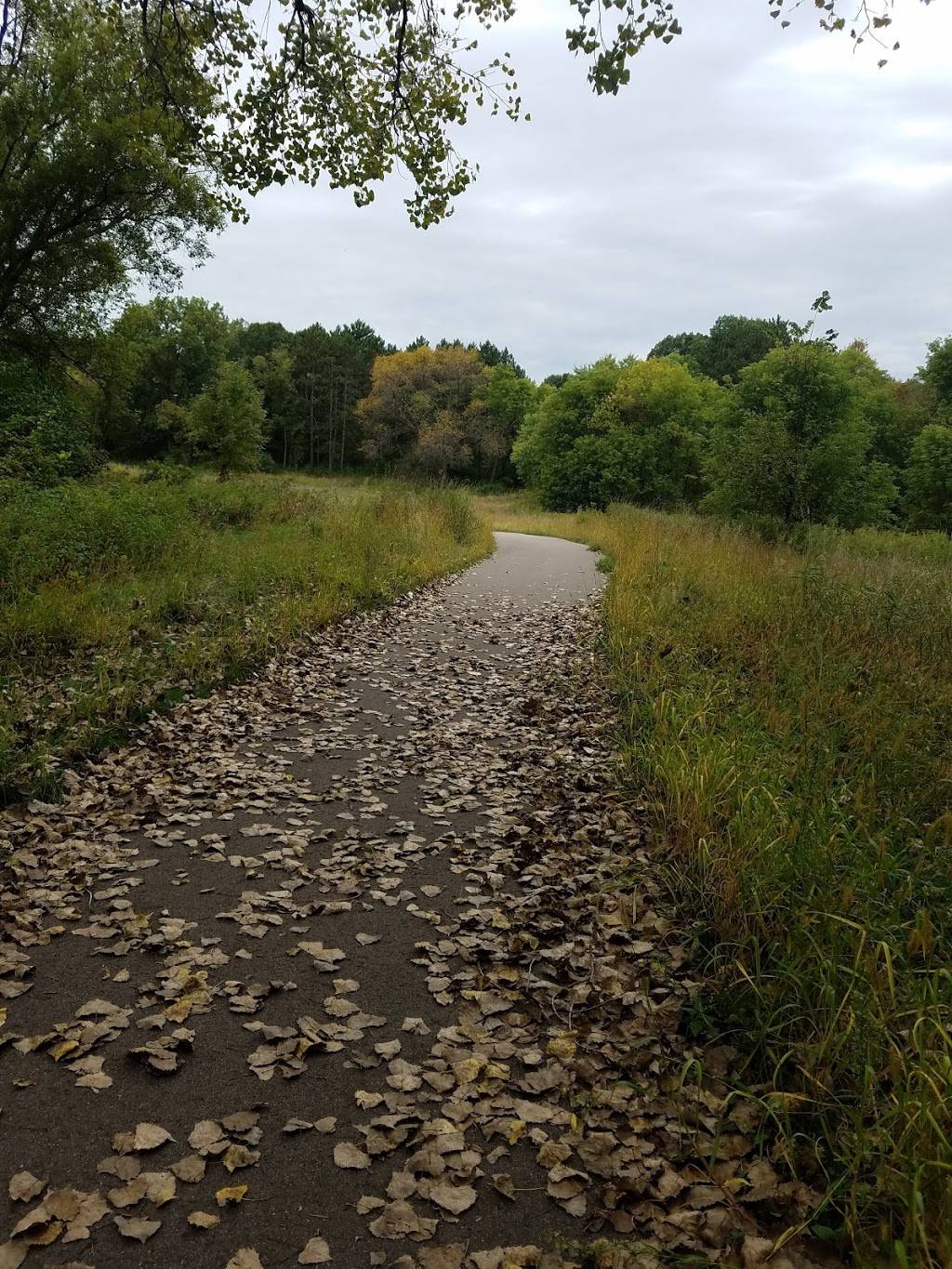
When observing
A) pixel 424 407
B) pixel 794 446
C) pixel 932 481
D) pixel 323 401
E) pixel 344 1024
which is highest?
pixel 323 401

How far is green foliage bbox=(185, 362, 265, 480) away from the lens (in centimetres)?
3294

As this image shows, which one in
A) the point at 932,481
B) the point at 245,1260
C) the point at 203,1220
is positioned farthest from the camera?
the point at 932,481

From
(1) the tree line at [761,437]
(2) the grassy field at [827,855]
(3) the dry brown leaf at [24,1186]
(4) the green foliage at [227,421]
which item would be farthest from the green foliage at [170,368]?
(3) the dry brown leaf at [24,1186]

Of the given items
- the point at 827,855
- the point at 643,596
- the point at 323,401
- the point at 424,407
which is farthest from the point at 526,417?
the point at 827,855

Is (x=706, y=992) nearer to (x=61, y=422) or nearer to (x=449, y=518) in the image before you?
(x=449, y=518)

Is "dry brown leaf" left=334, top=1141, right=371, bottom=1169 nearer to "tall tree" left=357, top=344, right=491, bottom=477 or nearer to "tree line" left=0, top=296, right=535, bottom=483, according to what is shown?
"tree line" left=0, top=296, right=535, bottom=483

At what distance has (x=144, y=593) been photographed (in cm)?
909

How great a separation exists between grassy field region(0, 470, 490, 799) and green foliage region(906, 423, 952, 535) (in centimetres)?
2640

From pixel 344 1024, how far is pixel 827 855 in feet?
8.13

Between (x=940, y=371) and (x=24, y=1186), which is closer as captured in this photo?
(x=24, y=1186)

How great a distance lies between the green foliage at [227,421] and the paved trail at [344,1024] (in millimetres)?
29627

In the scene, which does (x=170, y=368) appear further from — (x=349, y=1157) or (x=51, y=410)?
(x=349, y=1157)

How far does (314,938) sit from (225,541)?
10090 millimetres

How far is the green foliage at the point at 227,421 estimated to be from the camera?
3294 cm
